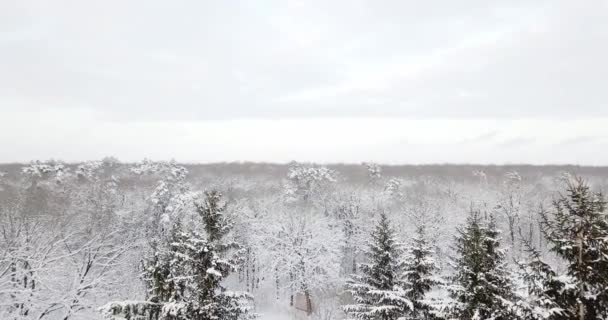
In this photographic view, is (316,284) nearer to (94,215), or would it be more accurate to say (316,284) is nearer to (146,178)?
(94,215)

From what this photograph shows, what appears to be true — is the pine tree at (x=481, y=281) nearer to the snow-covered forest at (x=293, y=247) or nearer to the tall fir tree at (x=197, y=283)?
the snow-covered forest at (x=293, y=247)

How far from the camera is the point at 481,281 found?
552 inches

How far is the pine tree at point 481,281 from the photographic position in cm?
1370

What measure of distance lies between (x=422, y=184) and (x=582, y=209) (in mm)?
89846

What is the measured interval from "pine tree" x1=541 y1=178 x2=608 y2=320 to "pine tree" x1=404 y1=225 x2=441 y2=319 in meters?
6.89

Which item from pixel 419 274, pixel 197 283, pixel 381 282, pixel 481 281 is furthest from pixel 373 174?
pixel 481 281

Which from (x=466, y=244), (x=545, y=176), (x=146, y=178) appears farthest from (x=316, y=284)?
(x=545, y=176)

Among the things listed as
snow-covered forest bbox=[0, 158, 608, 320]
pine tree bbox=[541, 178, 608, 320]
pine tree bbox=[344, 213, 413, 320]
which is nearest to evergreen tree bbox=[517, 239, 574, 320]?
snow-covered forest bbox=[0, 158, 608, 320]


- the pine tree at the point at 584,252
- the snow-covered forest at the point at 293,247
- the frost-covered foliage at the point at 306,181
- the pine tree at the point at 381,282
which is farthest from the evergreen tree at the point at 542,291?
the frost-covered foliage at the point at 306,181

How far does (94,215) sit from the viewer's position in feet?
137

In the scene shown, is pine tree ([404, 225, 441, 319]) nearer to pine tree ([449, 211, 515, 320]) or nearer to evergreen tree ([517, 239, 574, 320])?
pine tree ([449, 211, 515, 320])

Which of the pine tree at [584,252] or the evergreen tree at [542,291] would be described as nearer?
the pine tree at [584,252]

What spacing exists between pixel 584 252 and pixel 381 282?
366 inches

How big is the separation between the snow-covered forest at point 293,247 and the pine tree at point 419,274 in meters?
0.06
